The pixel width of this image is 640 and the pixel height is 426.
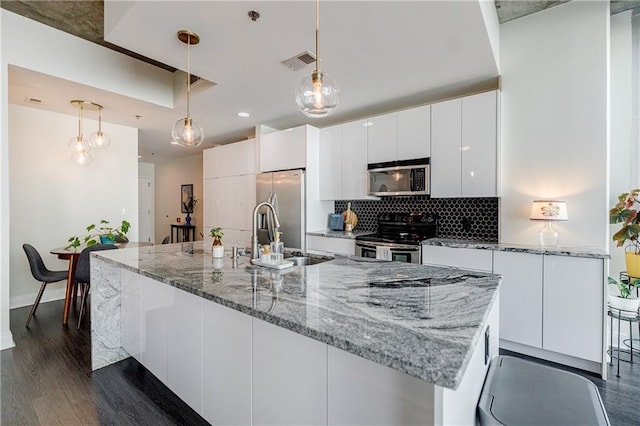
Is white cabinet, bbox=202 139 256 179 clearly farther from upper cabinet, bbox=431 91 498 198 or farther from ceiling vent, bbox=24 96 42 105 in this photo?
upper cabinet, bbox=431 91 498 198

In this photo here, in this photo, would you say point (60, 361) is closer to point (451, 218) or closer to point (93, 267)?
point (93, 267)

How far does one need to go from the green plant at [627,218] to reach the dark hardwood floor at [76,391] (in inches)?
133

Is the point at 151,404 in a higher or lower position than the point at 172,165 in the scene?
lower

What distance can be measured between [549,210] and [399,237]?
151 cm

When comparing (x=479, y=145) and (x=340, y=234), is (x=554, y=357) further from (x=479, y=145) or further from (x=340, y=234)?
(x=340, y=234)

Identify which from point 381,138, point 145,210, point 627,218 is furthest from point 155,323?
point 145,210

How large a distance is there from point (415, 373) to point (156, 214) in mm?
9289

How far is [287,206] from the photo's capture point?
170 inches

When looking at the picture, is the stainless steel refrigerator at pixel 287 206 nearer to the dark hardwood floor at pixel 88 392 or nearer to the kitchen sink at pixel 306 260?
the kitchen sink at pixel 306 260

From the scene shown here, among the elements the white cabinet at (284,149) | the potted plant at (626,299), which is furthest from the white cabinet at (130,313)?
the potted plant at (626,299)

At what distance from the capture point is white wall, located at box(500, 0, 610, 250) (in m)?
2.55

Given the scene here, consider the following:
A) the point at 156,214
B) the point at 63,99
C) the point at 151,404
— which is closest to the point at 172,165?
the point at 156,214

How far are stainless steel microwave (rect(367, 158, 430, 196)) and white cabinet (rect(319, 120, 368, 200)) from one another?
→ 0.17 meters

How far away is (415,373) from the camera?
0.69 metres
